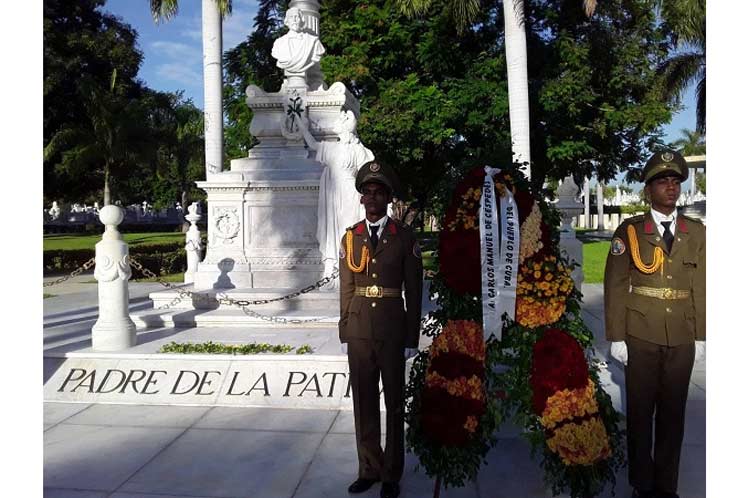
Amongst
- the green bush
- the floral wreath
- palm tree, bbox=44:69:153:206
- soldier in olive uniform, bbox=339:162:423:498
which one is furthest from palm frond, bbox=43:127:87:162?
the floral wreath

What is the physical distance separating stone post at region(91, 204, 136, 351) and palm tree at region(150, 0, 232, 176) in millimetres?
8849

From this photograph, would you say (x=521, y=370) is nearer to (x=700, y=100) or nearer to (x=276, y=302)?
(x=276, y=302)

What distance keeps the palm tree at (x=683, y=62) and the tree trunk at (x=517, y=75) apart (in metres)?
7.26

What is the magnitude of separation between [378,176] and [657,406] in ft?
7.64

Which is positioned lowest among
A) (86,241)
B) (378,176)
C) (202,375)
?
(202,375)

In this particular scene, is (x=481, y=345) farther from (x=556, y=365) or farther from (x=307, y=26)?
(x=307, y=26)

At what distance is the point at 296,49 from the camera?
10.7 metres

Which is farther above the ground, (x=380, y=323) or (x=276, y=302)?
(x=380, y=323)

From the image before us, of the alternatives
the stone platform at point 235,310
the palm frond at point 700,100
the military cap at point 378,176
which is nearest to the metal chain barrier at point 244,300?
the stone platform at point 235,310

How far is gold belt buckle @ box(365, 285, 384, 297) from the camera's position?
387cm

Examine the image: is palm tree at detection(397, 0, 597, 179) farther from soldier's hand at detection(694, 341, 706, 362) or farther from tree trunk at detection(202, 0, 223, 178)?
soldier's hand at detection(694, 341, 706, 362)

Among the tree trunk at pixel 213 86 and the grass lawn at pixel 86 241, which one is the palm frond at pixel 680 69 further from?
the grass lawn at pixel 86 241

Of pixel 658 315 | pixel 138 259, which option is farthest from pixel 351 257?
pixel 138 259

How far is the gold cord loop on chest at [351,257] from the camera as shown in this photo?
3902 millimetres
